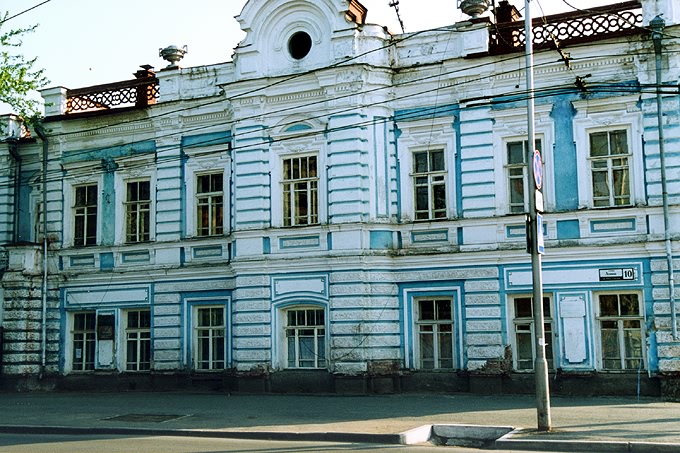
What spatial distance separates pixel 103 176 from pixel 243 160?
5107 millimetres

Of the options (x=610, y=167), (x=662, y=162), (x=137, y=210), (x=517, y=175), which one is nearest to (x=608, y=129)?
(x=610, y=167)

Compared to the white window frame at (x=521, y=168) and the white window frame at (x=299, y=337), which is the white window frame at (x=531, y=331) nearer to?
the white window frame at (x=521, y=168)

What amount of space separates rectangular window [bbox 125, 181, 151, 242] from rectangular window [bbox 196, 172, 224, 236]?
1.67 m

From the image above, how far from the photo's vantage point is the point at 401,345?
66.8ft

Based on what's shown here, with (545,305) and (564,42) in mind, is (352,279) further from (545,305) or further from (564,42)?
(564,42)

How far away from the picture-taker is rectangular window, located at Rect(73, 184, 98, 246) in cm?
2452

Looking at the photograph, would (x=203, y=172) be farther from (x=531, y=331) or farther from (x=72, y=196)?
(x=531, y=331)

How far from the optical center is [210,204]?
2297 cm

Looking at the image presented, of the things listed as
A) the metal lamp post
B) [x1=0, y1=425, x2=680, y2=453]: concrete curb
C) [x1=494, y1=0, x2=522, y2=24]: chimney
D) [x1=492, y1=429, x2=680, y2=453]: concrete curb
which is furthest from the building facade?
[x1=492, y1=429, x2=680, y2=453]: concrete curb

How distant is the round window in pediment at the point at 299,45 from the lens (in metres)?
21.8

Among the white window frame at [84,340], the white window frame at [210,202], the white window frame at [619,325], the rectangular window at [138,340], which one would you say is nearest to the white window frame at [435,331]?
the white window frame at [619,325]

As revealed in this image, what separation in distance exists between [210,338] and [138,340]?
7.90ft

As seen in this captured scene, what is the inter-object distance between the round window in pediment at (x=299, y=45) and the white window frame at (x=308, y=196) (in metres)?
2.69

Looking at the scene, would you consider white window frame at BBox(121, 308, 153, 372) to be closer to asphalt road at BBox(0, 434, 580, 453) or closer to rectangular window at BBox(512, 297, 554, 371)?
asphalt road at BBox(0, 434, 580, 453)
